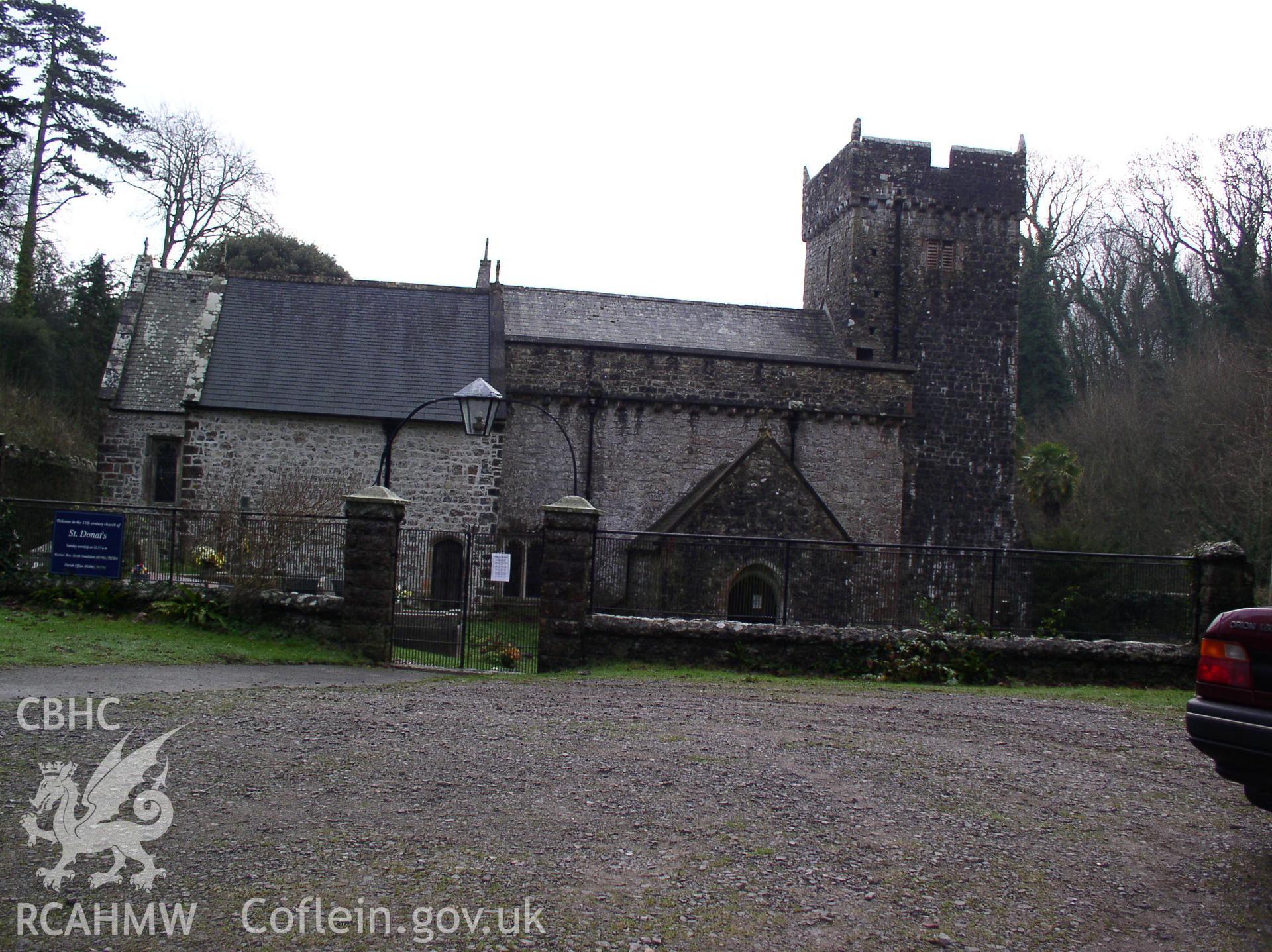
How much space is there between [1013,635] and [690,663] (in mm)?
4361

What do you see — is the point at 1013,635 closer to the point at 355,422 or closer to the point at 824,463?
the point at 824,463

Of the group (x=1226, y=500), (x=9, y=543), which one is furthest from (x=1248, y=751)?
Answer: (x=1226, y=500)

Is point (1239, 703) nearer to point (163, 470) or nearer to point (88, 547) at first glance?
point (88, 547)

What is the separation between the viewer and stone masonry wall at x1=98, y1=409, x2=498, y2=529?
22.0 meters

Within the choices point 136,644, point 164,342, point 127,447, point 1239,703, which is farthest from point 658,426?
point 1239,703

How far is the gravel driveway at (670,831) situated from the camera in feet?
14.8

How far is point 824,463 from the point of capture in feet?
83.6

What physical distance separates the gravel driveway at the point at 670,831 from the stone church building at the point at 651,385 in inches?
485

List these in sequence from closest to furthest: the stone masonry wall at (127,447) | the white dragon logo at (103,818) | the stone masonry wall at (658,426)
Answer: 1. the white dragon logo at (103,818)
2. the stone masonry wall at (127,447)
3. the stone masonry wall at (658,426)

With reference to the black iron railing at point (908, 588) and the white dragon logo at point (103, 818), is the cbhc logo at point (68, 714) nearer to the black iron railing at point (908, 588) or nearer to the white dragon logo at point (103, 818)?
the white dragon logo at point (103, 818)

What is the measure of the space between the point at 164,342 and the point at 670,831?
834 inches

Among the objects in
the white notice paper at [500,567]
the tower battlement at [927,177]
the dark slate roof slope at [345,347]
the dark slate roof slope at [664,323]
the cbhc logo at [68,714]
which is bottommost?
the cbhc logo at [68,714]

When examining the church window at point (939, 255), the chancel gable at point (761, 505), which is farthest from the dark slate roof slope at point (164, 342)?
the church window at point (939, 255)

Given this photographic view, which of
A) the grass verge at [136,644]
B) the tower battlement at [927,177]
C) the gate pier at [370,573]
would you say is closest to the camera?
the grass verge at [136,644]
